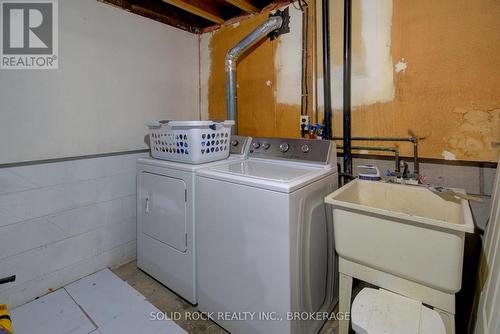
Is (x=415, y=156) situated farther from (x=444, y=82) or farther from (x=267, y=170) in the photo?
(x=267, y=170)

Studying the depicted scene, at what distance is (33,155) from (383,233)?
7.08 feet

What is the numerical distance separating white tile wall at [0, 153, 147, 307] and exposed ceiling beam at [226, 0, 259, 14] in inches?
58.9

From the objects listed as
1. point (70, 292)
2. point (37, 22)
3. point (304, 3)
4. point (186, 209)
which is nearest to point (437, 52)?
point (304, 3)

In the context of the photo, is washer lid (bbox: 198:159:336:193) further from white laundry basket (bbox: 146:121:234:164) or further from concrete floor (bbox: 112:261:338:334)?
concrete floor (bbox: 112:261:338:334)

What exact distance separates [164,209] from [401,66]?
185cm

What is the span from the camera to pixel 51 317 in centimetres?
164

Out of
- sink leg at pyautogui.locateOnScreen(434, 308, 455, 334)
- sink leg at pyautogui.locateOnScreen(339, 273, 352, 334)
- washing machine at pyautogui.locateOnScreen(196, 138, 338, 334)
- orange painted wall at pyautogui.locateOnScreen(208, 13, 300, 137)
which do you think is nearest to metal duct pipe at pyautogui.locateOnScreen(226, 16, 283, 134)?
orange painted wall at pyautogui.locateOnScreen(208, 13, 300, 137)

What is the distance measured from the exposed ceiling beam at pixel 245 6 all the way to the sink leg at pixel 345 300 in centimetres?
211

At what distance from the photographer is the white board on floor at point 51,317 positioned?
5.06 ft

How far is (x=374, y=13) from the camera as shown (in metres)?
1.67

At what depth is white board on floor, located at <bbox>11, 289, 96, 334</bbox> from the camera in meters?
1.54

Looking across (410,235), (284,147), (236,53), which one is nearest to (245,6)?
(236,53)

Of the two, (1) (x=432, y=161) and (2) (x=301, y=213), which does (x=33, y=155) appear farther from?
(1) (x=432, y=161)

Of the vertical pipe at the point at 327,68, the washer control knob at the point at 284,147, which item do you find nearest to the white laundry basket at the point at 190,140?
the washer control knob at the point at 284,147
